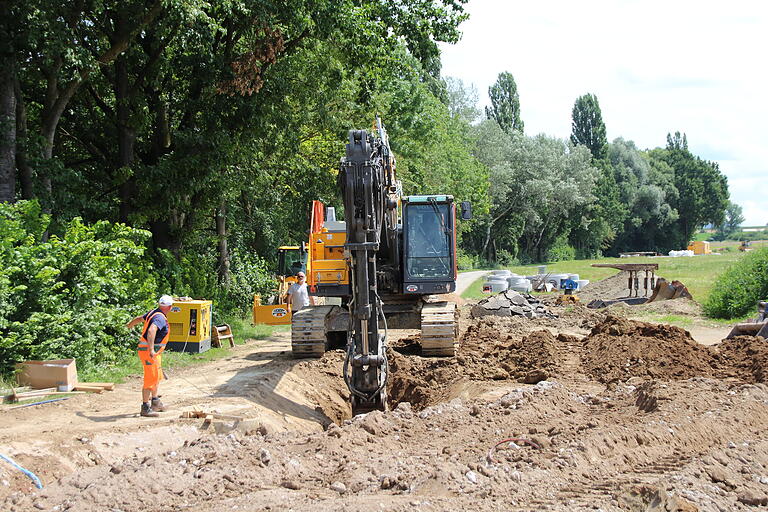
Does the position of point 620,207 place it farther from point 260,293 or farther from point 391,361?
point 391,361

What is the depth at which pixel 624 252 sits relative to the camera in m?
86.2

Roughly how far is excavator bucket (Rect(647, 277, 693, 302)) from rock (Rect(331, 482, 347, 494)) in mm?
21487

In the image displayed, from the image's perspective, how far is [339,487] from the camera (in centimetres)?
669

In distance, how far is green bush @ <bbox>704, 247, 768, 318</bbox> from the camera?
21.6 meters

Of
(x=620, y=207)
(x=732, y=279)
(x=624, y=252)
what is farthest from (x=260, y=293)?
(x=624, y=252)

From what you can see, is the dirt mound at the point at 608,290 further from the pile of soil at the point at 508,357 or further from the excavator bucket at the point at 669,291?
the pile of soil at the point at 508,357

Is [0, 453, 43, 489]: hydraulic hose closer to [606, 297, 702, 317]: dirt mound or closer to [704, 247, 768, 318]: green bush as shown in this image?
[704, 247, 768, 318]: green bush

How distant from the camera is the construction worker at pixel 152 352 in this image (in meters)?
9.79

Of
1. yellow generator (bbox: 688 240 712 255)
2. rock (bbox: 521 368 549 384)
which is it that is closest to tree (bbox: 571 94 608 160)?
yellow generator (bbox: 688 240 712 255)

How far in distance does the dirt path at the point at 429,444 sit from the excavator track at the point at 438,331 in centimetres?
107

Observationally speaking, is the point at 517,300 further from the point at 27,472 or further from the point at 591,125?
the point at 591,125

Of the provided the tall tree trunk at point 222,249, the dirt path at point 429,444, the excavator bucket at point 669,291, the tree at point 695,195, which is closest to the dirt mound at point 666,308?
the excavator bucket at point 669,291

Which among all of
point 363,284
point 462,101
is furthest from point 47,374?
point 462,101

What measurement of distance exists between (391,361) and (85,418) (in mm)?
5830
